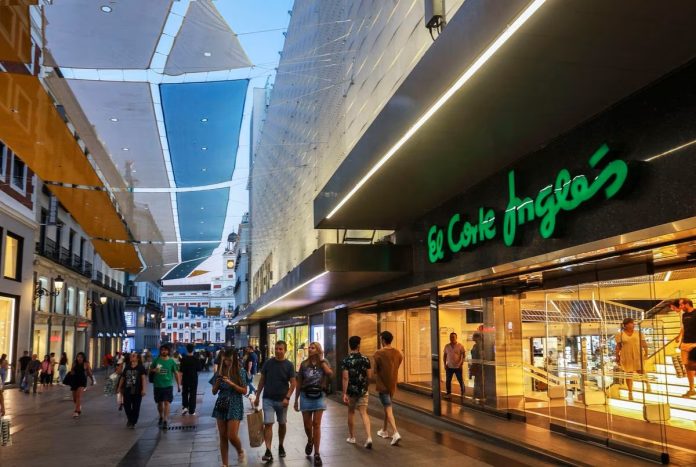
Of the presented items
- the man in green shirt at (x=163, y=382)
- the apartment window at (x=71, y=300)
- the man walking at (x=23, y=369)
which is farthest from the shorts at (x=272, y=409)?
the apartment window at (x=71, y=300)

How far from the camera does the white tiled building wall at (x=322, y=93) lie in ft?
36.3

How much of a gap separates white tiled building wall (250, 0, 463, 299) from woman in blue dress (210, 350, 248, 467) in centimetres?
545

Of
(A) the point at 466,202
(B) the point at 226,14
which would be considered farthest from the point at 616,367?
(B) the point at 226,14

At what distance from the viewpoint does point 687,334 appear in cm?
883

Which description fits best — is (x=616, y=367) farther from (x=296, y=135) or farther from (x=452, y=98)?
(x=296, y=135)

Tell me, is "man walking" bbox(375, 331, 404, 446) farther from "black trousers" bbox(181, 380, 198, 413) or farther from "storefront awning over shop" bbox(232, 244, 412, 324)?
"black trousers" bbox(181, 380, 198, 413)

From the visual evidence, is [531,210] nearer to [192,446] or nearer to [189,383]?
[192,446]

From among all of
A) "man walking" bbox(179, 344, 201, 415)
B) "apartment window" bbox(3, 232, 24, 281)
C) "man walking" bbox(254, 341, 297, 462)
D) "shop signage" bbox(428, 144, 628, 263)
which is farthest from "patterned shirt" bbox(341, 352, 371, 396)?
"apartment window" bbox(3, 232, 24, 281)

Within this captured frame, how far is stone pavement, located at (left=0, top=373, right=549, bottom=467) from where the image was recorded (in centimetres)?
797

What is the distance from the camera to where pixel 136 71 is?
39.8 ft

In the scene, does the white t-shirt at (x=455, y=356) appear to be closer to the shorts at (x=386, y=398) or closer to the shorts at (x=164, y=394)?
the shorts at (x=386, y=398)

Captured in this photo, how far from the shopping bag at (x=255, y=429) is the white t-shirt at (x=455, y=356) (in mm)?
6804

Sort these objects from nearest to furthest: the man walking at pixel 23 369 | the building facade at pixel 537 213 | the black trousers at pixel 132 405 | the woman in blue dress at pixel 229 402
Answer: the building facade at pixel 537 213 < the woman in blue dress at pixel 229 402 < the black trousers at pixel 132 405 < the man walking at pixel 23 369

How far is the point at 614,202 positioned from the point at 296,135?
1780cm
